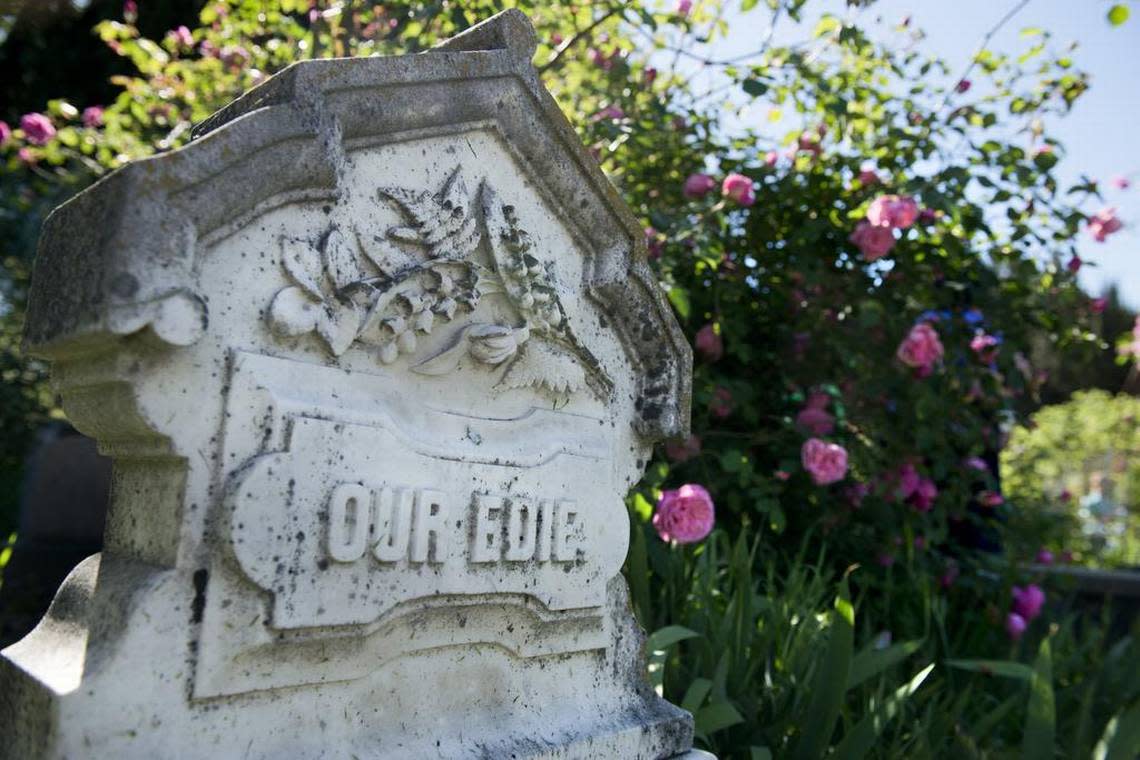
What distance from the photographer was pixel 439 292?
128 centimetres

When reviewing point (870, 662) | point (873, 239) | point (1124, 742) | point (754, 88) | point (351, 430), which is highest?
point (754, 88)

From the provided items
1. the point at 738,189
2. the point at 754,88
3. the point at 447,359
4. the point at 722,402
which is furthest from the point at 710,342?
the point at 447,359

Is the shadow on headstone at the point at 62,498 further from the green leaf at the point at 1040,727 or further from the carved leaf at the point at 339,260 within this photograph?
the green leaf at the point at 1040,727

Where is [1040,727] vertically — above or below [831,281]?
below

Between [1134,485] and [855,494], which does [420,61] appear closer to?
[855,494]

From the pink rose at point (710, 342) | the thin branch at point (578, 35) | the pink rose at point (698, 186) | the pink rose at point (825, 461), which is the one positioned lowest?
the pink rose at point (825, 461)

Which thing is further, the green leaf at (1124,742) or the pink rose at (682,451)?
the pink rose at (682,451)

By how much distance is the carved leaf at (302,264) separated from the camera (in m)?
1.12

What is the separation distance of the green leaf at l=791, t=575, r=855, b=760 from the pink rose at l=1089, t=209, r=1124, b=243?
197 centimetres

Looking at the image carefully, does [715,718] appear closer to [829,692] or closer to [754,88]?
[829,692]

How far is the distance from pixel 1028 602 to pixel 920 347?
97cm

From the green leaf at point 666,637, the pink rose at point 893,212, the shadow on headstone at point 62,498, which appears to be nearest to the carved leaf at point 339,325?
the green leaf at point 666,637

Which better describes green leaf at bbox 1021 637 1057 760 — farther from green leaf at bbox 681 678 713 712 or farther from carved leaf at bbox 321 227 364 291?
carved leaf at bbox 321 227 364 291

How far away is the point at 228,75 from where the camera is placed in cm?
319
